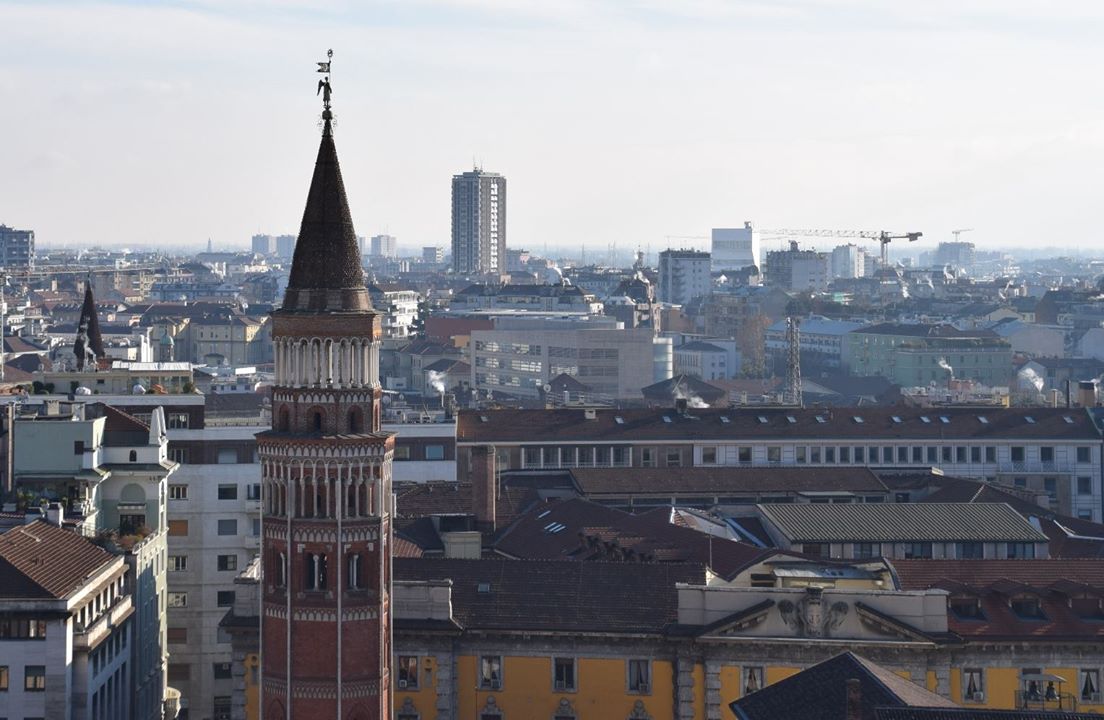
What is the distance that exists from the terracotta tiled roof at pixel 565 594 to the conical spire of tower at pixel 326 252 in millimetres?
15002

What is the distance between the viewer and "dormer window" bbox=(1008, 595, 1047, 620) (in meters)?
75.5

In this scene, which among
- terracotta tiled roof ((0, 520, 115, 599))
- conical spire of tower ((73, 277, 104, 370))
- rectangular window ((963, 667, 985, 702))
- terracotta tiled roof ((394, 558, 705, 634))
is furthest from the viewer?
conical spire of tower ((73, 277, 104, 370))

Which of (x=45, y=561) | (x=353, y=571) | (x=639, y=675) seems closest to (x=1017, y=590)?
(x=639, y=675)

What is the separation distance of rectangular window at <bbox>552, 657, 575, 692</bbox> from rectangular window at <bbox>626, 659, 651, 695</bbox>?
1.56 meters

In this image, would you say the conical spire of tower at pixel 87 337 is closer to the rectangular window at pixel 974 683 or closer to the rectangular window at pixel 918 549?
the rectangular window at pixel 918 549

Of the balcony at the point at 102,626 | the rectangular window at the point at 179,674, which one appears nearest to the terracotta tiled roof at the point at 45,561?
the balcony at the point at 102,626

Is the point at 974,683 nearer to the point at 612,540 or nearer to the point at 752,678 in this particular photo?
the point at 752,678

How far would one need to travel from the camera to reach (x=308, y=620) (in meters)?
62.0

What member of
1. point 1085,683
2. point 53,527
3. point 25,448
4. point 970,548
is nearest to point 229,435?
→ point 25,448

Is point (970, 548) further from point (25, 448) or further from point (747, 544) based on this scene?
point (25, 448)

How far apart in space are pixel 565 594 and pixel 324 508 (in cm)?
1547

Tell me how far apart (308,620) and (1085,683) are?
2381 cm

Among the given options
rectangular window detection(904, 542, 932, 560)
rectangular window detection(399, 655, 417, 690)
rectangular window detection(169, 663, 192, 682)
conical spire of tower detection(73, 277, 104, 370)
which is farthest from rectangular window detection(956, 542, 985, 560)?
conical spire of tower detection(73, 277, 104, 370)

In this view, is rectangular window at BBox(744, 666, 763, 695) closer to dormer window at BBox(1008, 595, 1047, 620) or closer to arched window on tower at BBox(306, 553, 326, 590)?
dormer window at BBox(1008, 595, 1047, 620)
